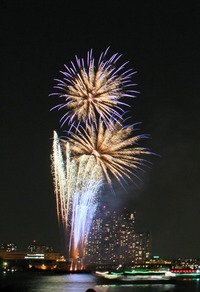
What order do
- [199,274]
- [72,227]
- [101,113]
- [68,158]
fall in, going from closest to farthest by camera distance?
[101,113] < [68,158] < [72,227] < [199,274]

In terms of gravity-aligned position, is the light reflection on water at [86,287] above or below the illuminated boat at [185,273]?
below

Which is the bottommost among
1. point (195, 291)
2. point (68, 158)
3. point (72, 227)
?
point (195, 291)

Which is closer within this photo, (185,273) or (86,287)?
(86,287)

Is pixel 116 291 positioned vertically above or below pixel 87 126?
below

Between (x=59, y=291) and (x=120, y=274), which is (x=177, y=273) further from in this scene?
(x=59, y=291)

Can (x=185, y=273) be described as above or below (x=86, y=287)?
above

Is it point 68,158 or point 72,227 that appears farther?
point 72,227

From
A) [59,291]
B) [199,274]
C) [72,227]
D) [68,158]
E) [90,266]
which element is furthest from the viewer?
[90,266]

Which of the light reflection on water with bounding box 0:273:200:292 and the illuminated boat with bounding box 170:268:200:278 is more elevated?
the illuminated boat with bounding box 170:268:200:278

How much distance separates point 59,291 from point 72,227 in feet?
44.2

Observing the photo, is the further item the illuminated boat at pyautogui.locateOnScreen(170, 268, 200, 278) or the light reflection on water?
the illuminated boat at pyautogui.locateOnScreen(170, 268, 200, 278)

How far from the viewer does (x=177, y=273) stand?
13212cm

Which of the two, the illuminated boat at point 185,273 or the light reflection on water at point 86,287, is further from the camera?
the illuminated boat at point 185,273

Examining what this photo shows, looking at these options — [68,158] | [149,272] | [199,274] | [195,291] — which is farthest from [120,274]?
[68,158]
